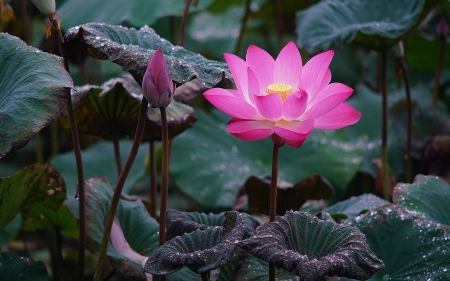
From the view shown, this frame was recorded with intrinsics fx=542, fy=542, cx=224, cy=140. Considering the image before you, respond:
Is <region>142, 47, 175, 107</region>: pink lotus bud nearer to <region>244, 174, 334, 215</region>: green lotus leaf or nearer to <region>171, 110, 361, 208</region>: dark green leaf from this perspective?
<region>244, 174, 334, 215</region>: green lotus leaf

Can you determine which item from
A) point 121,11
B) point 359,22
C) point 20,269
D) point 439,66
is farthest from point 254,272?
point 439,66

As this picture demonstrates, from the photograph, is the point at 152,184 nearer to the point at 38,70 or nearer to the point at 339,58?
the point at 38,70

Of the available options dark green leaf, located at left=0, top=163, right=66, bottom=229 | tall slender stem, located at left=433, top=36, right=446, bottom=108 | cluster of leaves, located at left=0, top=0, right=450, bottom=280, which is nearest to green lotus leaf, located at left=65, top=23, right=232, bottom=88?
cluster of leaves, located at left=0, top=0, right=450, bottom=280

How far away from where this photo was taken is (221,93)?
29.5 inches

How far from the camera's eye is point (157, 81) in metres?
0.71

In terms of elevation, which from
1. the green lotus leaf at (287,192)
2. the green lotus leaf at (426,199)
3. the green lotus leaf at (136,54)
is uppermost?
the green lotus leaf at (136,54)

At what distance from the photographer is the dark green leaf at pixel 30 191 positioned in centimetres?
99

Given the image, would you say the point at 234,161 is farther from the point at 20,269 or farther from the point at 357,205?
the point at 20,269

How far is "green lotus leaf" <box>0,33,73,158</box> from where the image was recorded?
2.37 feet

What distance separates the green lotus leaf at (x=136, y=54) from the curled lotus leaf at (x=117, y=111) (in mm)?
222

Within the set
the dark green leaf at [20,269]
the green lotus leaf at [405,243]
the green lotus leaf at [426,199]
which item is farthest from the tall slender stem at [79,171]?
the green lotus leaf at [426,199]

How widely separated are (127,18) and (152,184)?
74 centimetres

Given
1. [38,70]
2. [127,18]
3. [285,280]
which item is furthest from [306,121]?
[127,18]

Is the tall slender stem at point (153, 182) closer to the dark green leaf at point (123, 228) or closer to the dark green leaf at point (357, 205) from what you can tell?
the dark green leaf at point (123, 228)
